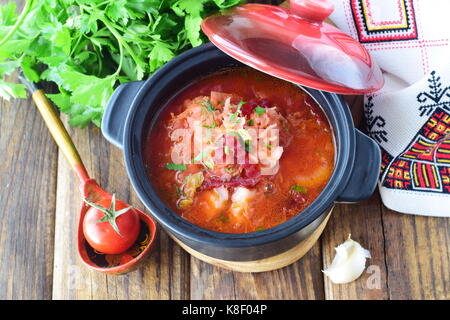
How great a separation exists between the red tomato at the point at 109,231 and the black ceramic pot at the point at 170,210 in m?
0.25

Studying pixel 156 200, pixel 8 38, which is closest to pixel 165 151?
pixel 156 200

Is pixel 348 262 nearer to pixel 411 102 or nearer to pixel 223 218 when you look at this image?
pixel 223 218

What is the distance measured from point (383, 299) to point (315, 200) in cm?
57

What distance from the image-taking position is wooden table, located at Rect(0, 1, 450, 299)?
2170 mm

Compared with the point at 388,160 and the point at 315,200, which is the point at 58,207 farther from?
the point at 388,160

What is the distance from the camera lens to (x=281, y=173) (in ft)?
6.40

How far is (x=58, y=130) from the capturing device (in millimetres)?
2297

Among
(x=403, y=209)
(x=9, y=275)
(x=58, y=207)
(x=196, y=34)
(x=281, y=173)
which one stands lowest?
(x=9, y=275)

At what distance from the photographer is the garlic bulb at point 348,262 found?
2127 mm

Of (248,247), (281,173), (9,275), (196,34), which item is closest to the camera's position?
(248,247)

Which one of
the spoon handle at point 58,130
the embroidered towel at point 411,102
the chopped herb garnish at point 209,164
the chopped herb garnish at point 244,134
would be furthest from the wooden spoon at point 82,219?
the embroidered towel at point 411,102

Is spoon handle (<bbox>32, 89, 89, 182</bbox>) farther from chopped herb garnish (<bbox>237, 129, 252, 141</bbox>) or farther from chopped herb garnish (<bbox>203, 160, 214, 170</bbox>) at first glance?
chopped herb garnish (<bbox>237, 129, 252, 141</bbox>)

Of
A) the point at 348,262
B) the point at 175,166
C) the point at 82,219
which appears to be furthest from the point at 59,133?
the point at 348,262

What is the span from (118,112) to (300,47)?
62 cm
